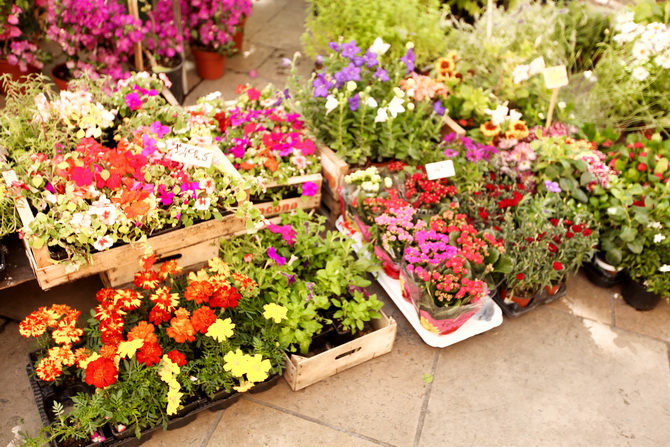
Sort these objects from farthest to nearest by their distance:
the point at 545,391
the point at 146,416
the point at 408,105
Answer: the point at 408,105 < the point at 545,391 < the point at 146,416

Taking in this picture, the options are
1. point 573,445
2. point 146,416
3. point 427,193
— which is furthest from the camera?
point 427,193

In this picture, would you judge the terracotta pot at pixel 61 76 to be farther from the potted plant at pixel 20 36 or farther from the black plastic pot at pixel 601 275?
the black plastic pot at pixel 601 275

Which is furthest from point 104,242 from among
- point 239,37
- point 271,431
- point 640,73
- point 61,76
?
point 640,73

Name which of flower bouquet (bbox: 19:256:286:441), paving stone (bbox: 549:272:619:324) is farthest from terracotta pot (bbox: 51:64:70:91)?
paving stone (bbox: 549:272:619:324)

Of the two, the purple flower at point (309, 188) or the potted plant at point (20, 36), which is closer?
the purple flower at point (309, 188)

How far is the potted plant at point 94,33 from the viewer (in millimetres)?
3547

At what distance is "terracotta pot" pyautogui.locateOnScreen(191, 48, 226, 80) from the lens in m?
4.55

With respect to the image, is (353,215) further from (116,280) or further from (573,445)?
(573,445)

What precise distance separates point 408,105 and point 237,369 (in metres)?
1.77

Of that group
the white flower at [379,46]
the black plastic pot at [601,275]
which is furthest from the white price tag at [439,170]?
the black plastic pot at [601,275]

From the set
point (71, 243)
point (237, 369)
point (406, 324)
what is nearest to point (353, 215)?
point (406, 324)

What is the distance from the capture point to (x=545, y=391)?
2896 mm

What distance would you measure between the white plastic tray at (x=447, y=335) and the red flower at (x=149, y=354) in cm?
117

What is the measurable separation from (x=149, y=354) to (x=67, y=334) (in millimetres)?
360
